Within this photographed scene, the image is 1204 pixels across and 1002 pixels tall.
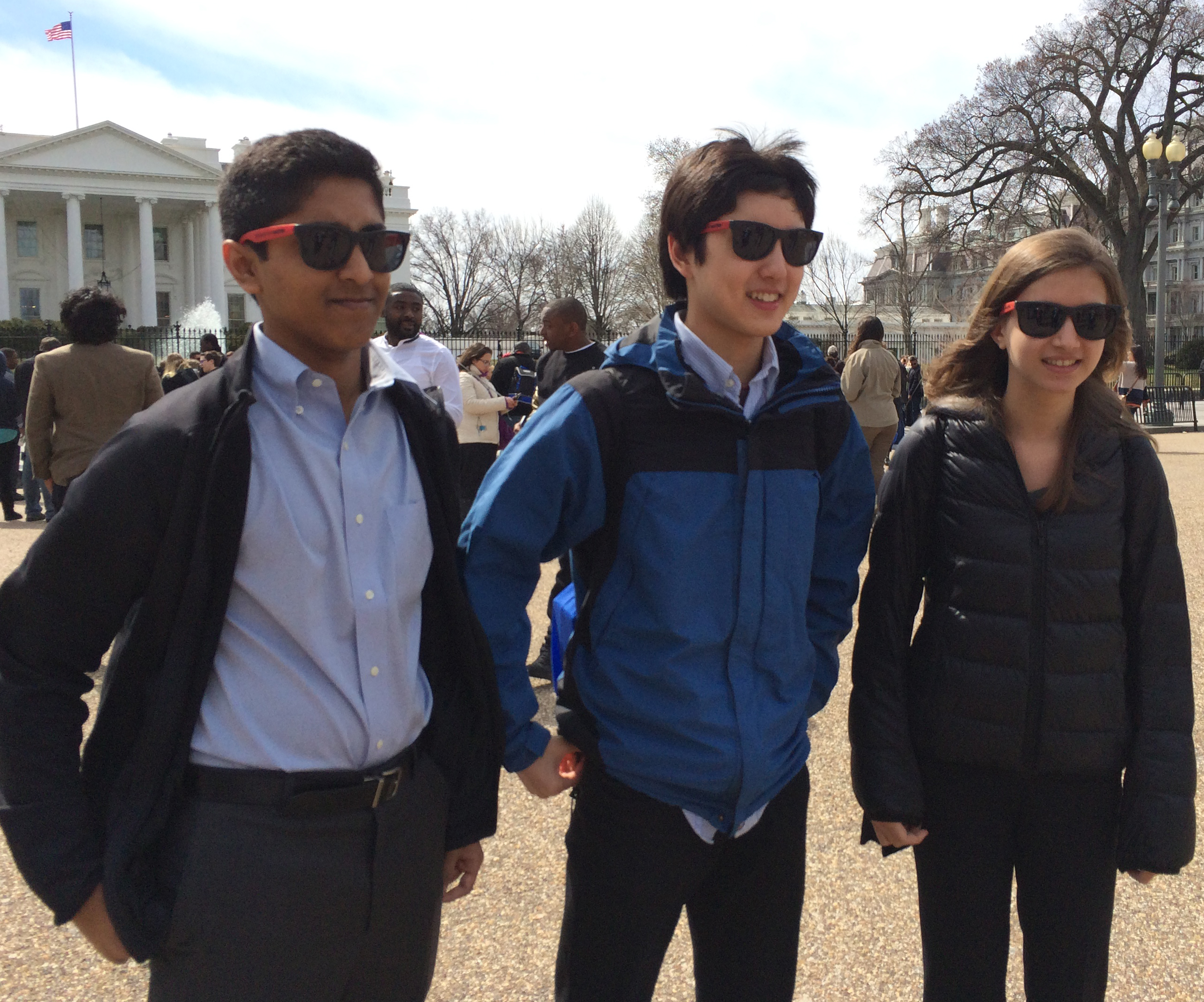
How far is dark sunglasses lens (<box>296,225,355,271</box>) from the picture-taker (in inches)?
66.6

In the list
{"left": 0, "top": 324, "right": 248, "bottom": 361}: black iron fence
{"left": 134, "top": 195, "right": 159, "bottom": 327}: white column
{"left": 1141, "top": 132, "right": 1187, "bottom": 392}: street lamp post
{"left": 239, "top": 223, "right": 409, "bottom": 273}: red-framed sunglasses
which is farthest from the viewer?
{"left": 134, "top": 195, "right": 159, "bottom": 327}: white column

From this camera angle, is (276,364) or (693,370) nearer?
(276,364)

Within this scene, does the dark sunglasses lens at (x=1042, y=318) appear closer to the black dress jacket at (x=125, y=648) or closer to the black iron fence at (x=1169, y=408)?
the black dress jacket at (x=125, y=648)

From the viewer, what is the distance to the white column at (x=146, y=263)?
61219mm

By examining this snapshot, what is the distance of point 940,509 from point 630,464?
76 centimetres

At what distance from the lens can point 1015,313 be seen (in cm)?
228

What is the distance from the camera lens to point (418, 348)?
615 centimetres

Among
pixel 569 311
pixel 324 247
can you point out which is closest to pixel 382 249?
pixel 324 247

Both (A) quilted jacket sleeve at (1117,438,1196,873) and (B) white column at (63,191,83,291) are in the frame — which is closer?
(A) quilted jacket sleeve at (1117,438,1196,873)

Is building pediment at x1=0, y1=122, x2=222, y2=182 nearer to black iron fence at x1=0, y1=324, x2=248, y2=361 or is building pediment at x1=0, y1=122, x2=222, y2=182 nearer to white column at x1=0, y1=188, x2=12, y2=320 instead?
white column at x1=0, y1=188, x2=12, y2=320

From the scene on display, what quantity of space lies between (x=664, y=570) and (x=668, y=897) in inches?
24.8

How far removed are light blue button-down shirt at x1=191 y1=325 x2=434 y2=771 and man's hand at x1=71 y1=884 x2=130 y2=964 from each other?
245 mm

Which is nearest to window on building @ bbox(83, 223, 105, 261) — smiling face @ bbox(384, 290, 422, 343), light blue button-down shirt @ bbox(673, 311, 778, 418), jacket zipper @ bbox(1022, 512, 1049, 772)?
smiling face @ bbox(384, 290, 422, 343)

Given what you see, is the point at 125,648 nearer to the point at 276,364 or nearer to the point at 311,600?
the point at 311,600
